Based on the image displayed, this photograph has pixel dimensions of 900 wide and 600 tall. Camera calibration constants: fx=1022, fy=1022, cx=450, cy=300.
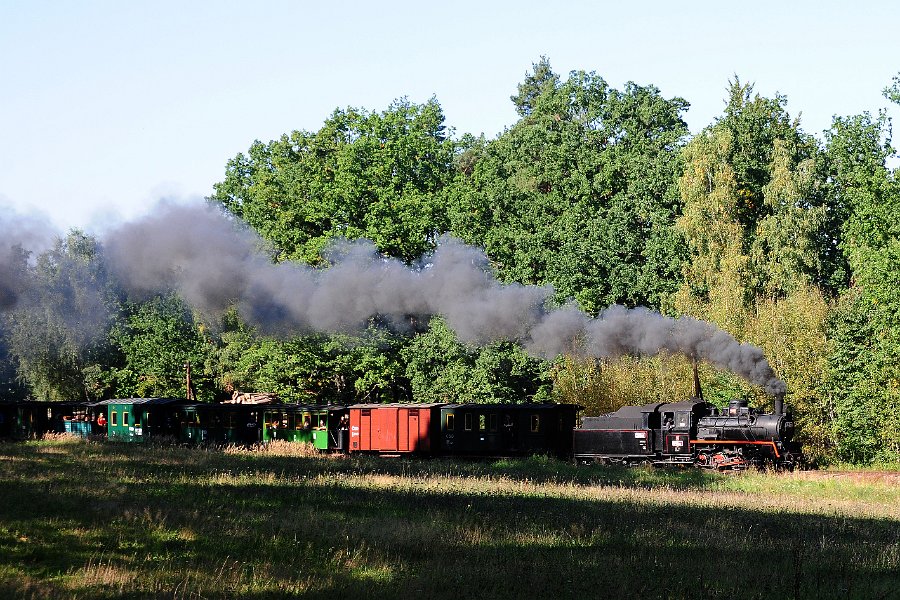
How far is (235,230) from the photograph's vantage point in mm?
40688

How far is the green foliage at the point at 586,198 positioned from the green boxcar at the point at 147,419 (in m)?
19.6

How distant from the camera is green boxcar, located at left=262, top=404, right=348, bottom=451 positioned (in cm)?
5347

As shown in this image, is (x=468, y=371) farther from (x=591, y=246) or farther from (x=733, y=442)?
(x=733, y=442)

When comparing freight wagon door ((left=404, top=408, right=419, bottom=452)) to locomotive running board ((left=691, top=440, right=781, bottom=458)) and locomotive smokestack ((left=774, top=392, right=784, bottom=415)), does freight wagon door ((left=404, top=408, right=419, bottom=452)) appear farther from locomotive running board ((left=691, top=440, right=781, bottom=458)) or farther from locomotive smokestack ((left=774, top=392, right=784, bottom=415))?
locomotive smokestack ((left=774, top=392, right=784, bottom=415))

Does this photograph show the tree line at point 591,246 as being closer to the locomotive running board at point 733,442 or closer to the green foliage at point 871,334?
the green foliage at point 871,334

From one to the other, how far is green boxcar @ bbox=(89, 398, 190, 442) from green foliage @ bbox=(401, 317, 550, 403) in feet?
45.1

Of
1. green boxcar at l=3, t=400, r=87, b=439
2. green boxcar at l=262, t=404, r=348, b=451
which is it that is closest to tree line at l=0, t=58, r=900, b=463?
green boxcar at l=262, t=404, r=348, b=451

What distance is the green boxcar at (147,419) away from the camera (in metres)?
58.5

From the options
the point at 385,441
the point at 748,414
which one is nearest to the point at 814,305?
the point at 748,414

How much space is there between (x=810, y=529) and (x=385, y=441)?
29.8 m

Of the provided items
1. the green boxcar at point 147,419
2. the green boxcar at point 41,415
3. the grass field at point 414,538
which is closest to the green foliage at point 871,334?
the grass field at point 414,538

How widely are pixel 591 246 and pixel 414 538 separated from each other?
1567 inches

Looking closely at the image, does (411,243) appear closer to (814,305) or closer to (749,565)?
(814,305)

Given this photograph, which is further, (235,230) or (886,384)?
(886,384)
